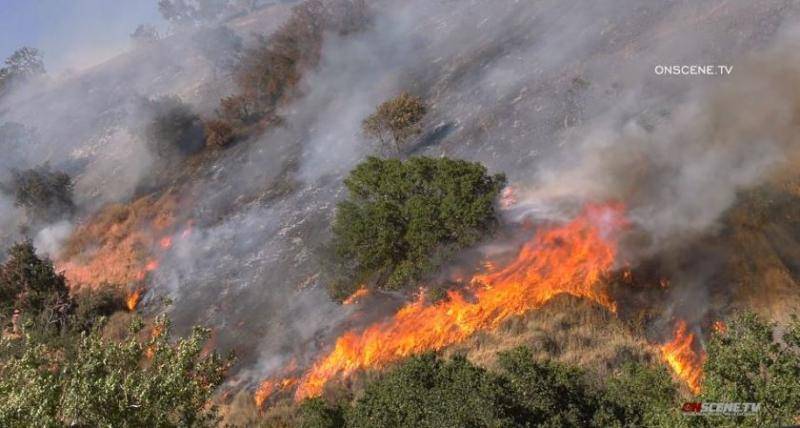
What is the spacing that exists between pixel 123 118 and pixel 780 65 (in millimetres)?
56586

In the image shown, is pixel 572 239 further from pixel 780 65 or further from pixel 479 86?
pixel 479 86

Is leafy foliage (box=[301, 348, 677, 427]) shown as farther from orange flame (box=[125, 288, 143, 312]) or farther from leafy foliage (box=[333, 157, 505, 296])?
orange flame (box=[125, 288, 143, 312])

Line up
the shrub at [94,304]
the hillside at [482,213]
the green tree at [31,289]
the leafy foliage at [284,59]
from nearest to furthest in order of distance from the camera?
1. the hillside at [482,213]
2. the shrub at [94,304]
3. the green tree at [31,289]
4. the leafy foliage at [284,59]

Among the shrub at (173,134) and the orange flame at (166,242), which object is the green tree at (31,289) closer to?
the orange flame at (166,242)

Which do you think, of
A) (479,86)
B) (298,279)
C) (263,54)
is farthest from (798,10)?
(263,54)

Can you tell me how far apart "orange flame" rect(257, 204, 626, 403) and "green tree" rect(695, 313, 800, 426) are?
32.0 feet

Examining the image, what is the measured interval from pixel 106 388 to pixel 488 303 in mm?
15134

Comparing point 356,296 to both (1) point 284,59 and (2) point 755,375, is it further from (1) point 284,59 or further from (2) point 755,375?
(1) point 284,59

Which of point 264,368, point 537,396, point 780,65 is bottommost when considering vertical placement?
point 780,65

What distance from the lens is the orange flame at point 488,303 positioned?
2253 centimetres

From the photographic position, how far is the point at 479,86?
42.0 meters

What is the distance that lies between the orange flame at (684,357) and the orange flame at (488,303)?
222 centimetres

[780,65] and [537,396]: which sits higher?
[537,396]

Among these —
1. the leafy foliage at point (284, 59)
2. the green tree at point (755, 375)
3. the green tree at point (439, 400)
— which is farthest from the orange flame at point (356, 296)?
the leafy foliage at point (284, 59)
